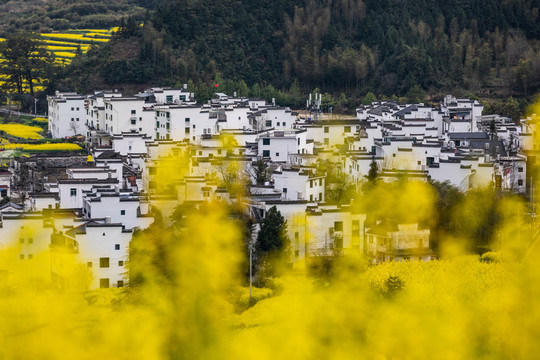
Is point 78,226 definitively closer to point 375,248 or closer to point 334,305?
point 375,248

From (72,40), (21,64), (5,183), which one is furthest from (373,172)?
(72,40)

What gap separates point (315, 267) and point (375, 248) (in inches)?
43.8

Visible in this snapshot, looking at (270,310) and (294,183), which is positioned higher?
(294,183)

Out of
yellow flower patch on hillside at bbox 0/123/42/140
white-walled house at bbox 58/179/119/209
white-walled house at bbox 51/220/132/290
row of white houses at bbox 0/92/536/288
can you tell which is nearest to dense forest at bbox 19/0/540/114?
yellow flower patch on hillside at bbox 0/123/42/140

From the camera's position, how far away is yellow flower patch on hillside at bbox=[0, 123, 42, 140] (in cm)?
1992

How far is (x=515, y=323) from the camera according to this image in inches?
181

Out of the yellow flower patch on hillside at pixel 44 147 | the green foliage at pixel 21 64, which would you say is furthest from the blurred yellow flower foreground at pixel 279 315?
the green foliage at pixel 21 64

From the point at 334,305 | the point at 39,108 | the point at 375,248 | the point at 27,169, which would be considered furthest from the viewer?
the point at 39,108

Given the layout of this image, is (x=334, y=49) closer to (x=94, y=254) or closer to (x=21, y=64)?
(x=21, y=64)

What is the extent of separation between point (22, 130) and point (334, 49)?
7.00 meters

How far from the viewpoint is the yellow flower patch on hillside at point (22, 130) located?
1992 centimetres

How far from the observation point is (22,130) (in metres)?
20.5

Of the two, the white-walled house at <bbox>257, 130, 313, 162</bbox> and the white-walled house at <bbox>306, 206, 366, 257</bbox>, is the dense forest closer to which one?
the white-walled house at <bbox>257, 130, 313, 162</bbox>

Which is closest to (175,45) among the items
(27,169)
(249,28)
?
(249,28)
